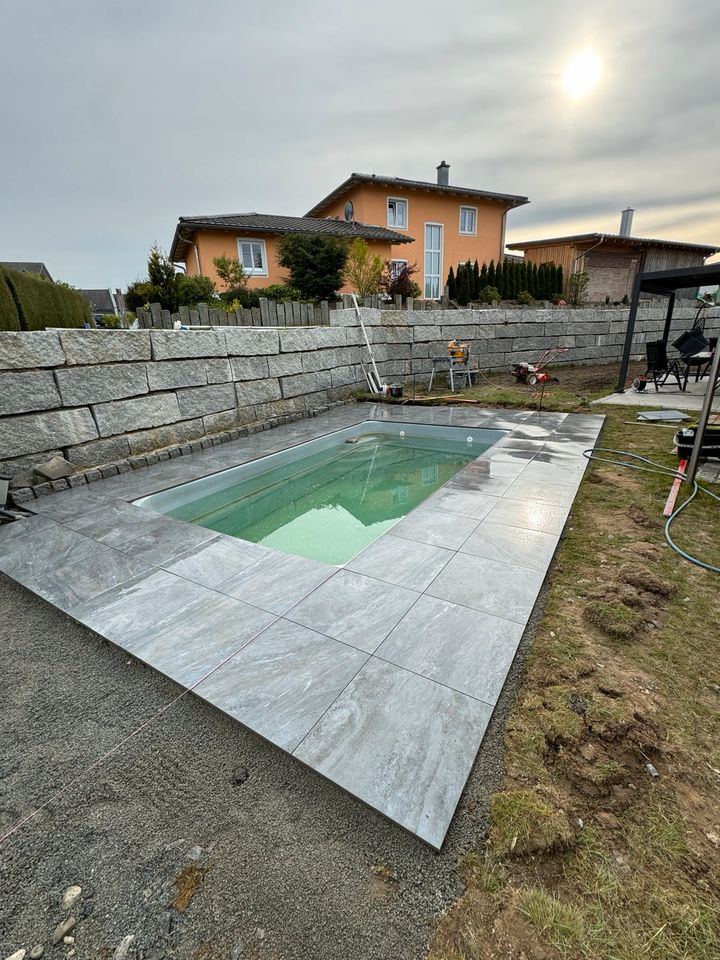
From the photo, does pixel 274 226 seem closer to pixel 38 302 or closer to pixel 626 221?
pixel 38 302

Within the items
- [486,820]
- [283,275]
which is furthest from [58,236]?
[486,820]

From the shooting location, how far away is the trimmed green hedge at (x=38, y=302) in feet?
12.8

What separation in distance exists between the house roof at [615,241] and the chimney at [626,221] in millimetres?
3487

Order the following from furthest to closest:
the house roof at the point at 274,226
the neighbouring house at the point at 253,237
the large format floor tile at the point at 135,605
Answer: the neighbouring house at the point at 253,237 → the house roof at the point at 274,226 → the large format floor tile at the point at 135,605

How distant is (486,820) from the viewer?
4.14 ft

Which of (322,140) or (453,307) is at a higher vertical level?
(322,140)

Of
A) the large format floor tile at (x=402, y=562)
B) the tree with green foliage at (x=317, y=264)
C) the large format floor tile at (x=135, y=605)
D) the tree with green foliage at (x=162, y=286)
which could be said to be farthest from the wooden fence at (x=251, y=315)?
the tree with green foliage at (x=317, y=264)

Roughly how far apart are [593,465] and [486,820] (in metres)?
3.82

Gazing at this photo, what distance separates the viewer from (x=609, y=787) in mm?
1349

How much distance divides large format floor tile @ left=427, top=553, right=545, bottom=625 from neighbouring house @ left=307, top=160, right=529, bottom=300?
55.6ft

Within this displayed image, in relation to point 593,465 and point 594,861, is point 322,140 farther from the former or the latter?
point 594,861

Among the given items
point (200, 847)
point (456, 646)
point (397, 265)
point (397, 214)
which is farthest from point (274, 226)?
point (200, 847)

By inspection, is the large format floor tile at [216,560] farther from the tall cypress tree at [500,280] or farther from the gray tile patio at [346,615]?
the tall cypress tree at [500,280]

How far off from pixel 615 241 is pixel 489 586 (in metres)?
19.8
